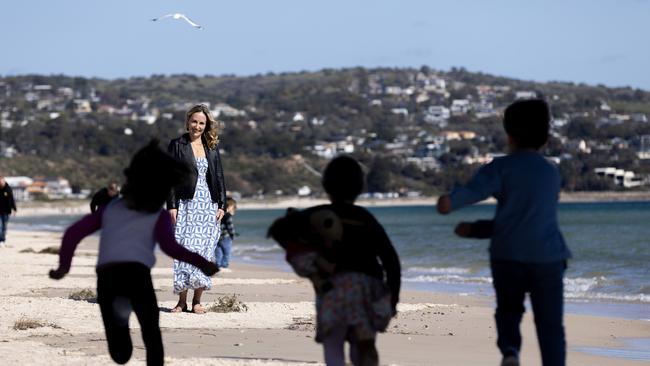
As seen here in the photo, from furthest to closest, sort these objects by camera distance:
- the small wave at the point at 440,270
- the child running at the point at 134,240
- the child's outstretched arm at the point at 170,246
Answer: the small wave at the point at 440,270
the child's outstretched arm at the point at 170,246
the child running at the point at 134,240

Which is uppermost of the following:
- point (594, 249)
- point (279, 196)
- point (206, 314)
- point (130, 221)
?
point (130, 221)

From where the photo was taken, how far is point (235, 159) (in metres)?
139

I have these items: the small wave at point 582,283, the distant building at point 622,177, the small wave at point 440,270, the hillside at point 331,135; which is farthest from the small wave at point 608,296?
the distant building at point 622,177

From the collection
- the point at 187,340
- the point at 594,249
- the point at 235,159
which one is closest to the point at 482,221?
the point at 187,340

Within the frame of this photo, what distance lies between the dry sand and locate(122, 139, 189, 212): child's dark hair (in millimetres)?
1717

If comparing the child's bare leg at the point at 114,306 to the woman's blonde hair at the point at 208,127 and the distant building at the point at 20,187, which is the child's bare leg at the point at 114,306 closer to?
the woman's blonde hair at the point at 208,127

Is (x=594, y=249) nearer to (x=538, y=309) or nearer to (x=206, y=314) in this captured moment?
(x=206, y=314)

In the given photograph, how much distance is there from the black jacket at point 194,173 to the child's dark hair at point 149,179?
383cm

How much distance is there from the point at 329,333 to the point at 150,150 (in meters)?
1.22

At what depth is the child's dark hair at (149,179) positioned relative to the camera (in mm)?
5895

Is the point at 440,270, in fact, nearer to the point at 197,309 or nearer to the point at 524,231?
the point at 197,309

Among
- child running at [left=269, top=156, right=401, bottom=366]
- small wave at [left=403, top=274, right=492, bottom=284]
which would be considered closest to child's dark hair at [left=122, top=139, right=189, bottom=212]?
child running at [left=269, top=156, right=401, bottom=366]

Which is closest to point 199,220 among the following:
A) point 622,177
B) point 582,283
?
point 582,283

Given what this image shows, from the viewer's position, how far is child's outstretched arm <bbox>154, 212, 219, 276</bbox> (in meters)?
5.98
